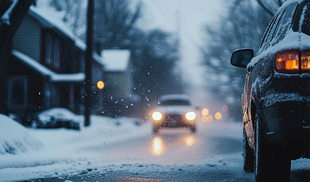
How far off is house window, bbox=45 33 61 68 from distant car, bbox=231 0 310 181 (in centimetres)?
2861

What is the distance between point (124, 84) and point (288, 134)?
169 ft

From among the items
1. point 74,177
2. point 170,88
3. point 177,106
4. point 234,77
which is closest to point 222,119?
point 234,77

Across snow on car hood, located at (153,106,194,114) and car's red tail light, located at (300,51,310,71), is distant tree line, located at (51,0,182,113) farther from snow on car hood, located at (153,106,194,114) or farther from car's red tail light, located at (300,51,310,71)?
car's red tail light, located at (300,51,310,71)

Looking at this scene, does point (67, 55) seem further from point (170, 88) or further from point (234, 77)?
point (170, 88)

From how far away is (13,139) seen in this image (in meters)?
9.97

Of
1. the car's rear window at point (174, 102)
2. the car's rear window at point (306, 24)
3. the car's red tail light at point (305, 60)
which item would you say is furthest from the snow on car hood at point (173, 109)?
the car's red tail light at point (305, 60)

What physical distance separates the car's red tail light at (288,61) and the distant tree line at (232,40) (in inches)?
587

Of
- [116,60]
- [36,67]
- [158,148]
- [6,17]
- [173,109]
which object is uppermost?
[116,60]

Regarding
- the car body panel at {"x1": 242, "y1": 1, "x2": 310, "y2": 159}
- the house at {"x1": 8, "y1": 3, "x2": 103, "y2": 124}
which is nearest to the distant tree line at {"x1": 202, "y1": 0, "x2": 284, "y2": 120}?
the house at {"x1": 8, "y1": 3, "x2": 103, "y2": 124}

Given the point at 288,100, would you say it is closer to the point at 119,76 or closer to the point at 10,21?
the point at 10,21

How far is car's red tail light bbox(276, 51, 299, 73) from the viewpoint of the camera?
4008 mm

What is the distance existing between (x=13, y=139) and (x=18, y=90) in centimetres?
2139

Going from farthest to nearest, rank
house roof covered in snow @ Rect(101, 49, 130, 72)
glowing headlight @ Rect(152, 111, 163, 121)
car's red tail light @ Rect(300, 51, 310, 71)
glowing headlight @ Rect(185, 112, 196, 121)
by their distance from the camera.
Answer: house roof covered in snow @ Rect(101, 49, 130, 72)
glowing headlight @ Rect(185, 112, 196, 121)
glowing headlight @ Rect(152, 111, 163, 121)
car's red tail light @ Rect(300, 51, 310, 71)

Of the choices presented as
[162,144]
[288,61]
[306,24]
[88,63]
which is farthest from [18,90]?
[288,61]
